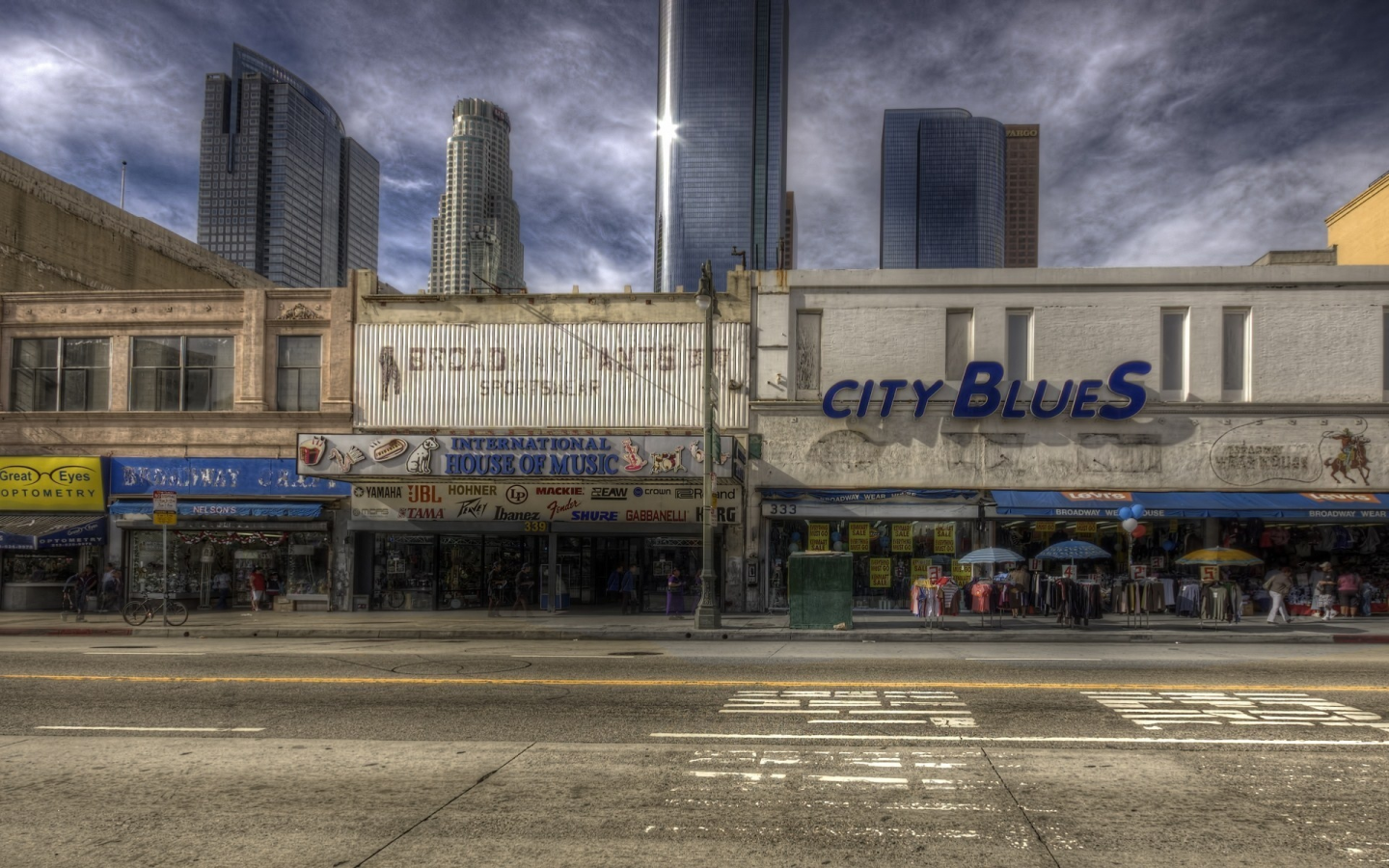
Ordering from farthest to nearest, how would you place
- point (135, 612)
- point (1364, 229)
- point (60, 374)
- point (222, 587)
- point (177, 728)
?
point (1364, 229), point (60, 374), point (222, 587), point (135, 612), point (177, 728)

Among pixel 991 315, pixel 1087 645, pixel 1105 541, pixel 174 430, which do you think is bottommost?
pixel 1087 645

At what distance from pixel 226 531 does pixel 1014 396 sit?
22522 mm

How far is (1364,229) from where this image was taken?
96.9 feet

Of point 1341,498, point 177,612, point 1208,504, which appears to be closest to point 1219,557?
point 1208,504

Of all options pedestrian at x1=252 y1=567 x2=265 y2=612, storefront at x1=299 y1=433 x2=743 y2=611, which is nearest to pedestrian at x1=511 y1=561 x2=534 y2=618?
storefront at x1=299 y1=433 x2=743 y2=611

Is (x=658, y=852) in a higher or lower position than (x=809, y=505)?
lower

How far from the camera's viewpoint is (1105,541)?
85.0ft

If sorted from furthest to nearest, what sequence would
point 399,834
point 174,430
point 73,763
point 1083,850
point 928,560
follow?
1. point 174,430
2. point 928,560
3. point 73,763
4. point 399,834
5. point 1083,850

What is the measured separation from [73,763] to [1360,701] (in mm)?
14417

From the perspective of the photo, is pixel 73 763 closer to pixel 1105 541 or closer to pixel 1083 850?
pixel 1083 850

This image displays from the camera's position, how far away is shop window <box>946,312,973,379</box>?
2667 centimetres

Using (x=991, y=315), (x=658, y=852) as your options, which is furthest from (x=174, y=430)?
(x=658, y=852)

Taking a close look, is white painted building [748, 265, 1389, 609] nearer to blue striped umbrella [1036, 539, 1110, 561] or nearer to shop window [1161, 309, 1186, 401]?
shop window [1161, 309, 1186, 401]

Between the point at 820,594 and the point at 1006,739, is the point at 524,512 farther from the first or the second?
the point at 1006,739
